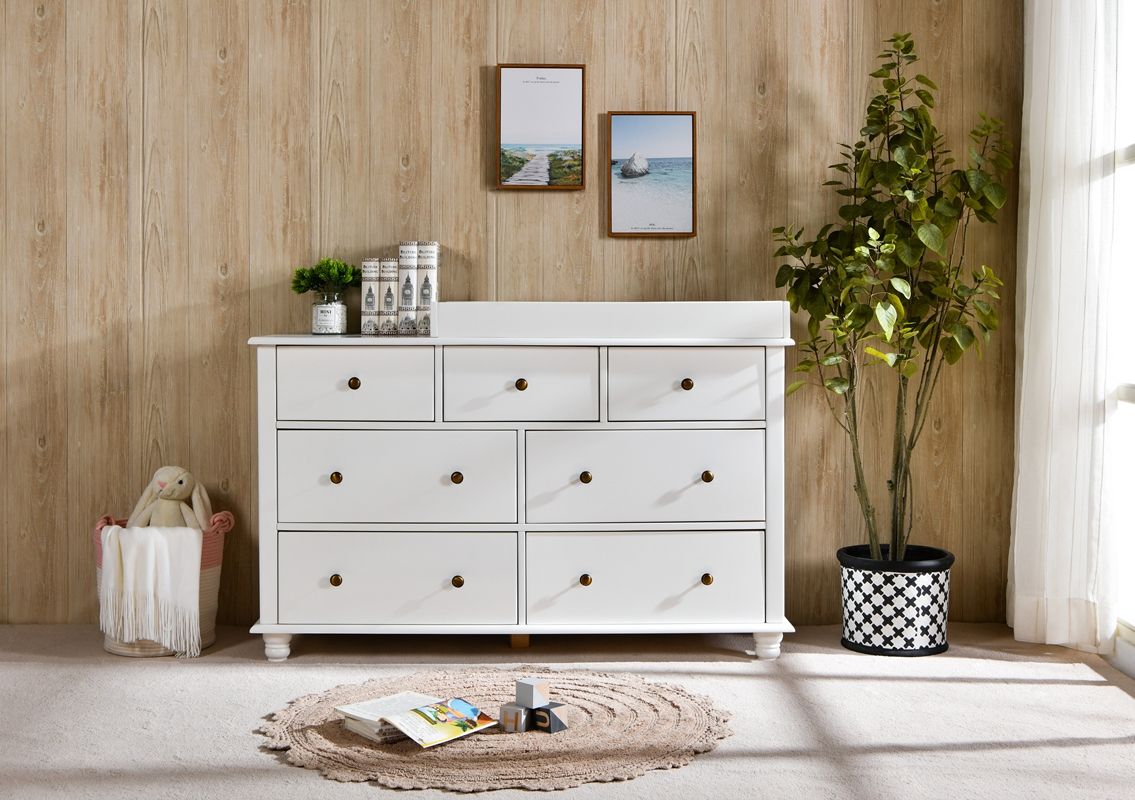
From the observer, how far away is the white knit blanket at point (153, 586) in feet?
10.2

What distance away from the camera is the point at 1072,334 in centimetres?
310

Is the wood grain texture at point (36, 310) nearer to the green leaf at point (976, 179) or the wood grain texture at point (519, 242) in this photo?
the wood grain texture at point (519, 242)

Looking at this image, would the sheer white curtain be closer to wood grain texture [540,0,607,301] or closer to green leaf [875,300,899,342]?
green leaf [875,300,899,342]

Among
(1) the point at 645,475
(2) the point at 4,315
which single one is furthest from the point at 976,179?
(2) the point at 4,315

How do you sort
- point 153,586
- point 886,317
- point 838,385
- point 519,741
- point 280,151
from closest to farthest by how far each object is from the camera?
point 519,741 → point 886,317 → point 153,586 → point 838,385 → point 280,151

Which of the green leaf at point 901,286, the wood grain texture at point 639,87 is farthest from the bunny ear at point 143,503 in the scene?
the green leaf at point 901,286

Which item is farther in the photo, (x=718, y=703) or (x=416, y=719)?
(x=718, y=703)

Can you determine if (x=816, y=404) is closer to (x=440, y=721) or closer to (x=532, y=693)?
(x=532, y=693)

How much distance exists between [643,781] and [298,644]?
1447mm

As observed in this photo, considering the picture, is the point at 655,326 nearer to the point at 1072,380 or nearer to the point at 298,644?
the point at 1072,380

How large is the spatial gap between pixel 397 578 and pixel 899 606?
4.86 feet

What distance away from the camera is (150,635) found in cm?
311

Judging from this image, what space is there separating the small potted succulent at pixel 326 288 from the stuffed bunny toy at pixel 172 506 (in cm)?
62

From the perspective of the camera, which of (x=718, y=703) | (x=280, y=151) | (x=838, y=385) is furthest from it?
(x=280, y=151)
